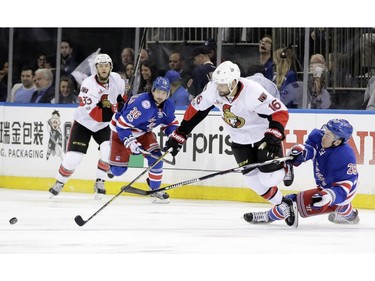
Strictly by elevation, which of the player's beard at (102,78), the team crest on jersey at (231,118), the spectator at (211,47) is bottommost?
the team crest on jersey at (231,118)

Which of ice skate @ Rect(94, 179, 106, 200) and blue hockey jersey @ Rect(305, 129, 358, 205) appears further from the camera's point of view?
ice skate @ Rect(94, 179, 106, 200)

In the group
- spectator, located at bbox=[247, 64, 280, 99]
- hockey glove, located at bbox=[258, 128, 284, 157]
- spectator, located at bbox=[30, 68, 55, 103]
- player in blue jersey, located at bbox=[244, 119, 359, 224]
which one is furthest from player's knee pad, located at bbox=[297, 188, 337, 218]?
spectator, located at bbox=[30, 68, 55, 103]

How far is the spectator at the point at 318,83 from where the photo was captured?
10.2 metres

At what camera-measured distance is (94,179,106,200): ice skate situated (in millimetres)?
10438

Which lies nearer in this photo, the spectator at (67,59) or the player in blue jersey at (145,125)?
the player in blue jersey at (145,125)

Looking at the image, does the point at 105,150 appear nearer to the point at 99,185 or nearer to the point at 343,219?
the point at 99,185

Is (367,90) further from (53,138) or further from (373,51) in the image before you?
(53,138)


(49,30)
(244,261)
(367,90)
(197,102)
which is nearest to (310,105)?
(367,90)

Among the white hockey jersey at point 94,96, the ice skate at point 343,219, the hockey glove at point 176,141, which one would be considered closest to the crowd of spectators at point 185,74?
the white hockey jersey at point 94,96

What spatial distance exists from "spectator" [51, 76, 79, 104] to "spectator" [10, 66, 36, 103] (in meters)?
0.34

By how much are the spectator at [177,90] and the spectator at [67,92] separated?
3.89 feet

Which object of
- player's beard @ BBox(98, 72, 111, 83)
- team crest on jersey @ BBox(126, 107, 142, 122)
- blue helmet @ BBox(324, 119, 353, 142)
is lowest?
blue helmet @ BBox(324, 119, 353, 142)

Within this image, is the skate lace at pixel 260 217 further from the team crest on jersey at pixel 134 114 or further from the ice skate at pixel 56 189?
the ice skate at pixel 56 189

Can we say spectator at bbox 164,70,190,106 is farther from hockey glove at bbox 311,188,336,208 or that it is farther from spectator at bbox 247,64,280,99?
hockey glove at bbox 311,188,336,208
